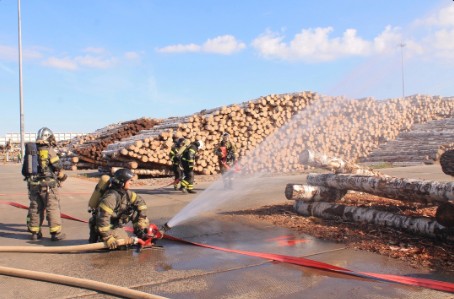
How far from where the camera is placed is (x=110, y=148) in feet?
54.7

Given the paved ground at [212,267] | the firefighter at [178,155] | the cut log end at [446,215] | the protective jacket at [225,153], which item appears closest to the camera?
the paved ground at [212,267]

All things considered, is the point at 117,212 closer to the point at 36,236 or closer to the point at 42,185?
the point at 42,185

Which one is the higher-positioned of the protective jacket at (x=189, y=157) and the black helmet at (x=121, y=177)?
the protective jacket at (x=189, y=157)

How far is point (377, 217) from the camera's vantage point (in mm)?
6102

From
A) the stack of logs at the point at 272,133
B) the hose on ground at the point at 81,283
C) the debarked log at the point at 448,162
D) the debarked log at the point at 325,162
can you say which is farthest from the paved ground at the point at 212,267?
the stack of logs at the point at 272,133

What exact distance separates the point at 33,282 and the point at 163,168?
38.4 feet

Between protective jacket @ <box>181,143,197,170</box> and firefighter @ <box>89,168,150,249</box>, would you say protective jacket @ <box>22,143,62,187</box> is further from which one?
protective jacket @ <box>181,143,197,170</box>

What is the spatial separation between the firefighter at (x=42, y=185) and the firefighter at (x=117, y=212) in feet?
2.61

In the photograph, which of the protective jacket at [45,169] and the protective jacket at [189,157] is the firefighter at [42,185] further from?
the protective jacket at [189,157]

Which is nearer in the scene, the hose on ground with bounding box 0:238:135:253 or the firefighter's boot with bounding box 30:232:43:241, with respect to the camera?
the hose on ground with bounding box 0:238:135:253

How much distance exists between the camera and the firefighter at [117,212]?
4938mm

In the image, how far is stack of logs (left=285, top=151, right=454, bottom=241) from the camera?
524cm

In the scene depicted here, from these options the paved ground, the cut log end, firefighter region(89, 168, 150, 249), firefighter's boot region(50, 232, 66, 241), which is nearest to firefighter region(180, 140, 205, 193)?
the paved ground

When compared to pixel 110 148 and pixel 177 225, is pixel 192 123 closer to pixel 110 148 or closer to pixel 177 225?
pixel 110 148
